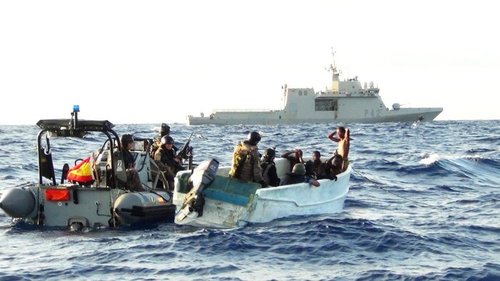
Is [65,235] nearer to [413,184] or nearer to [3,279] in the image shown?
[3,279]

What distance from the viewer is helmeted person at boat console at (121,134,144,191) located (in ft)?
45.7

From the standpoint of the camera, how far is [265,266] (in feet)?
31.9

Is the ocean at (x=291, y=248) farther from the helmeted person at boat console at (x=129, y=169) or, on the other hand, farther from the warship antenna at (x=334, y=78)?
the warship antenna at (x=334, y=78)

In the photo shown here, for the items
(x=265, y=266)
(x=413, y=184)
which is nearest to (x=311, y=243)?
(x=265, y=266)

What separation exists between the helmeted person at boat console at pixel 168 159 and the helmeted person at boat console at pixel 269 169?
2.15 metres

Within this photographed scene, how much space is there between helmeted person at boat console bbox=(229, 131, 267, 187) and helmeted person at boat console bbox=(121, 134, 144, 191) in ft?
6.78

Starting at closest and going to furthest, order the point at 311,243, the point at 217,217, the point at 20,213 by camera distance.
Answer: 1. the point at 311,243
2. the point at 217,217
3. the point at 20,213

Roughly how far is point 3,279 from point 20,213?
4383 millimetres

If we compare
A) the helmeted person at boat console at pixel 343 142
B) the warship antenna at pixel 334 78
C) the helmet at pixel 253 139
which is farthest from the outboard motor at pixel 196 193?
the warship antenna at pixel 334 78

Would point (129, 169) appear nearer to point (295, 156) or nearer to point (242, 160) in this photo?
point (242, 160)

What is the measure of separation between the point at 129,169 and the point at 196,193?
211 cm

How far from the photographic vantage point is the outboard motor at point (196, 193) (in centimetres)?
1242

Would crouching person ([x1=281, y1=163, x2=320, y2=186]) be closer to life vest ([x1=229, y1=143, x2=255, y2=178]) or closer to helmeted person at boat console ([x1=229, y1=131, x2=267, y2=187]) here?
helmeted person at boat console ([x1=229, y1=131, x2=267, y2=187])

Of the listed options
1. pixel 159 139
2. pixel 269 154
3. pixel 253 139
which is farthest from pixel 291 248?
pixel 159 139
